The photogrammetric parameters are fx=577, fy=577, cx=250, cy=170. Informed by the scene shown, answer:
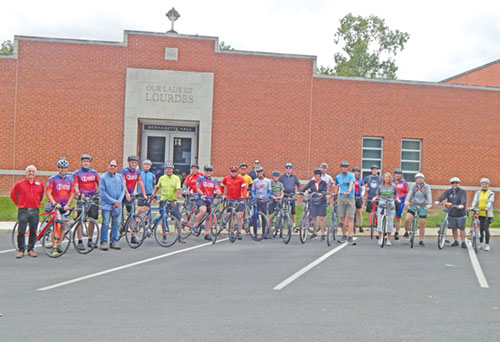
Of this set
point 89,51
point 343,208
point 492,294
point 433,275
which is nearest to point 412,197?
point 343,208

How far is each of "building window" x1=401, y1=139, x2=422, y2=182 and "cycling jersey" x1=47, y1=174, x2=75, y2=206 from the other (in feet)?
54.2

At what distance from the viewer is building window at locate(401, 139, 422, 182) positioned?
80.7 feet

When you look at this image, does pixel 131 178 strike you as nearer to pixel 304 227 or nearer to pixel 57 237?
pixel 57 237

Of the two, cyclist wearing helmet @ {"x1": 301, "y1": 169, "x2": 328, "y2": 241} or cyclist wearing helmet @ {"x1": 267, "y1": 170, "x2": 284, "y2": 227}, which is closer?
cyclist wearing helmet @ {"x1": 301, "y1": 169, "x2": 328, "y2": 241}

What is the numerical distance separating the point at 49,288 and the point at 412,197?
9.46 metres

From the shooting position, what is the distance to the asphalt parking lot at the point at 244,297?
582 centimetres

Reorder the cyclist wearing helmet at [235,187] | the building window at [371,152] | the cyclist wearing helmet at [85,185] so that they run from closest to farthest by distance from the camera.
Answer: the cyclist wearing helmet at [85,185] → the cyclist wearing helmet at [235,187] → the building window at [371,152]

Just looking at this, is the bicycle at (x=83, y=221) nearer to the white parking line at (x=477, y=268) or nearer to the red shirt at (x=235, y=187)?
the red shirt at (x=235, y=187)

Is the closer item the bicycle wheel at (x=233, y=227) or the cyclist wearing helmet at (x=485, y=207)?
the cyclist wearing helmet at (x=485, y=207)

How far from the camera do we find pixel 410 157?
81.0 ft

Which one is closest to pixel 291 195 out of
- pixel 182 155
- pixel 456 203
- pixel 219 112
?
pixel 456 203

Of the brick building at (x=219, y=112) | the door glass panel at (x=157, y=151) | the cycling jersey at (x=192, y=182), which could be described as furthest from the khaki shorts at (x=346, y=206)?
the door glass panel at (x=157, y=151)

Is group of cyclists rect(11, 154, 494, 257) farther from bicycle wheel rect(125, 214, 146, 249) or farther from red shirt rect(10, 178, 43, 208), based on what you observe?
red shirt rect(10, 178, 43, 208)

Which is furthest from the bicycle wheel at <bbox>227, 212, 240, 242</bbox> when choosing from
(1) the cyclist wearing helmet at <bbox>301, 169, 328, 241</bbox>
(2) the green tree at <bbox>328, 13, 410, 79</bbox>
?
(2) the green tree at <bbox>328, 13, 410, 79</bbox>
